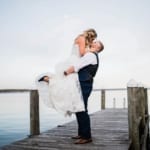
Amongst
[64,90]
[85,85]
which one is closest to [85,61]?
[85,85]

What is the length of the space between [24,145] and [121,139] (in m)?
1.70

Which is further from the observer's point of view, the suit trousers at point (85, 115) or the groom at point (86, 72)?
the suit trousers at point (85, 115)

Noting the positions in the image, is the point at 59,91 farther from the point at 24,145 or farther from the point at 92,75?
the point at 24,145

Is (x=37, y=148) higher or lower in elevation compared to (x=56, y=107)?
lower

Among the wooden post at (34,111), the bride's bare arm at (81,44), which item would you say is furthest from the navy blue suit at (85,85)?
the wooden post at (34,111)

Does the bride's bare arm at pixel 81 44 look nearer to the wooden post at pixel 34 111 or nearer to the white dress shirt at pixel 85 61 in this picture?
the white dress shirt at pixel 85 61

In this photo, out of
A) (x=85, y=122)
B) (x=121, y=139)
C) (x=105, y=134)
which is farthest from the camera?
→ (x=105, y=134)

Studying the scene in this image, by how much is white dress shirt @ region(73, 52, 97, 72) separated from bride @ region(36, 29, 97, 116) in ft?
0.21

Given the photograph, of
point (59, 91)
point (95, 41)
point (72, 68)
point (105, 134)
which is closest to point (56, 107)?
point (59, 91)

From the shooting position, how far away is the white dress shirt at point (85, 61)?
4520 millimetres

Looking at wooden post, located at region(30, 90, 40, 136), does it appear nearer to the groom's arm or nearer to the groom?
the groom

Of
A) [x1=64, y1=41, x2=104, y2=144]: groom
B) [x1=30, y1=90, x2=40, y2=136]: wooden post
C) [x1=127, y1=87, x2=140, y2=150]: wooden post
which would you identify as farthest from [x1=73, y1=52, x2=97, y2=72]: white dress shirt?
[x1=30, y1=90, x2=40, y2=136]: wooden post

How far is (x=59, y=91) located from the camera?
15.1ft

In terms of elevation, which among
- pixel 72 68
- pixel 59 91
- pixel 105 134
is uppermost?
pixel 72 68
